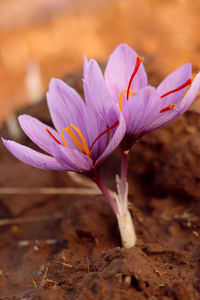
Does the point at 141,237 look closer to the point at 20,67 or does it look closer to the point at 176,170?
the point at 176,170

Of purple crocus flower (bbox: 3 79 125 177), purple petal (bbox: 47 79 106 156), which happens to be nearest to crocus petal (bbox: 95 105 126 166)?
purple crocus flower (bbox: 3 79 125 177)

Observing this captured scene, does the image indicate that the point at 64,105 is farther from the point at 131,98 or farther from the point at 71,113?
the point at 131,98

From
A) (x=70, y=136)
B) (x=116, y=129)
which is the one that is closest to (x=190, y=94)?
(x=116, y=129)

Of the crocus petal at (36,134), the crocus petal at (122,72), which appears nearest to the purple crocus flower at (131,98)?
the crocus petal at (122,72)

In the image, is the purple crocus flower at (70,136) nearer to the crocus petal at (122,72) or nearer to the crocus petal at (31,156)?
the crocus petal at (31,156)

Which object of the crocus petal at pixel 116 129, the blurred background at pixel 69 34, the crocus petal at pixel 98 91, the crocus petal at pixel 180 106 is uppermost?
the crocus petal at pixel 98 91

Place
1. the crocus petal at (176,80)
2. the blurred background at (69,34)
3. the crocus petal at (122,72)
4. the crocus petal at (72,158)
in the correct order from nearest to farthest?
the crocus petal at (72,158), the crocus petal at (176,80), the crocus petal at (122,72), the blurred background at (69,34)
